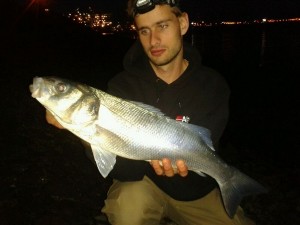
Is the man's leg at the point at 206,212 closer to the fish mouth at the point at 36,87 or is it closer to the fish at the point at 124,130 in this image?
the fish at the point at 124,130

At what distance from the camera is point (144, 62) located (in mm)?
4520

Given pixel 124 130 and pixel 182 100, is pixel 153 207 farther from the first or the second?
pixel 182 100

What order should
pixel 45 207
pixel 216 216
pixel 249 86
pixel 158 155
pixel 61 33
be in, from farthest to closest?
pixel 61 33 → pixel 249 86 → pixel 45 207 → pixel 216 216 → pixel 158 155

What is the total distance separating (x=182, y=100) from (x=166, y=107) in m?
0.23

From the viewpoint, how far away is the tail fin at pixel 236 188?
12.0ft

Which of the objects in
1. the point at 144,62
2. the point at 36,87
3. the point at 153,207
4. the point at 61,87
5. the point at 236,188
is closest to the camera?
the point at 36,87

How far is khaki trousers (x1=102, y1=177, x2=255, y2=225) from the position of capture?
381 centimetres

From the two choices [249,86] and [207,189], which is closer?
[207,189]

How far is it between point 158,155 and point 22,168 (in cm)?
328

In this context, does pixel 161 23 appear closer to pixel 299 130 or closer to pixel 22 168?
pixel 22 168

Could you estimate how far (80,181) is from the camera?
5.80 m

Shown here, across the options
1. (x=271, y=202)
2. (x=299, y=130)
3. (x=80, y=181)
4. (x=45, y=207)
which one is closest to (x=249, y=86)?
(x=299, y=130)

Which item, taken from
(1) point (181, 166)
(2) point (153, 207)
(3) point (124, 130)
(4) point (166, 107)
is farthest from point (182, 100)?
(2) point (153, 207)

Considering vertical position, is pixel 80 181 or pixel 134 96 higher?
pixel 134 96
